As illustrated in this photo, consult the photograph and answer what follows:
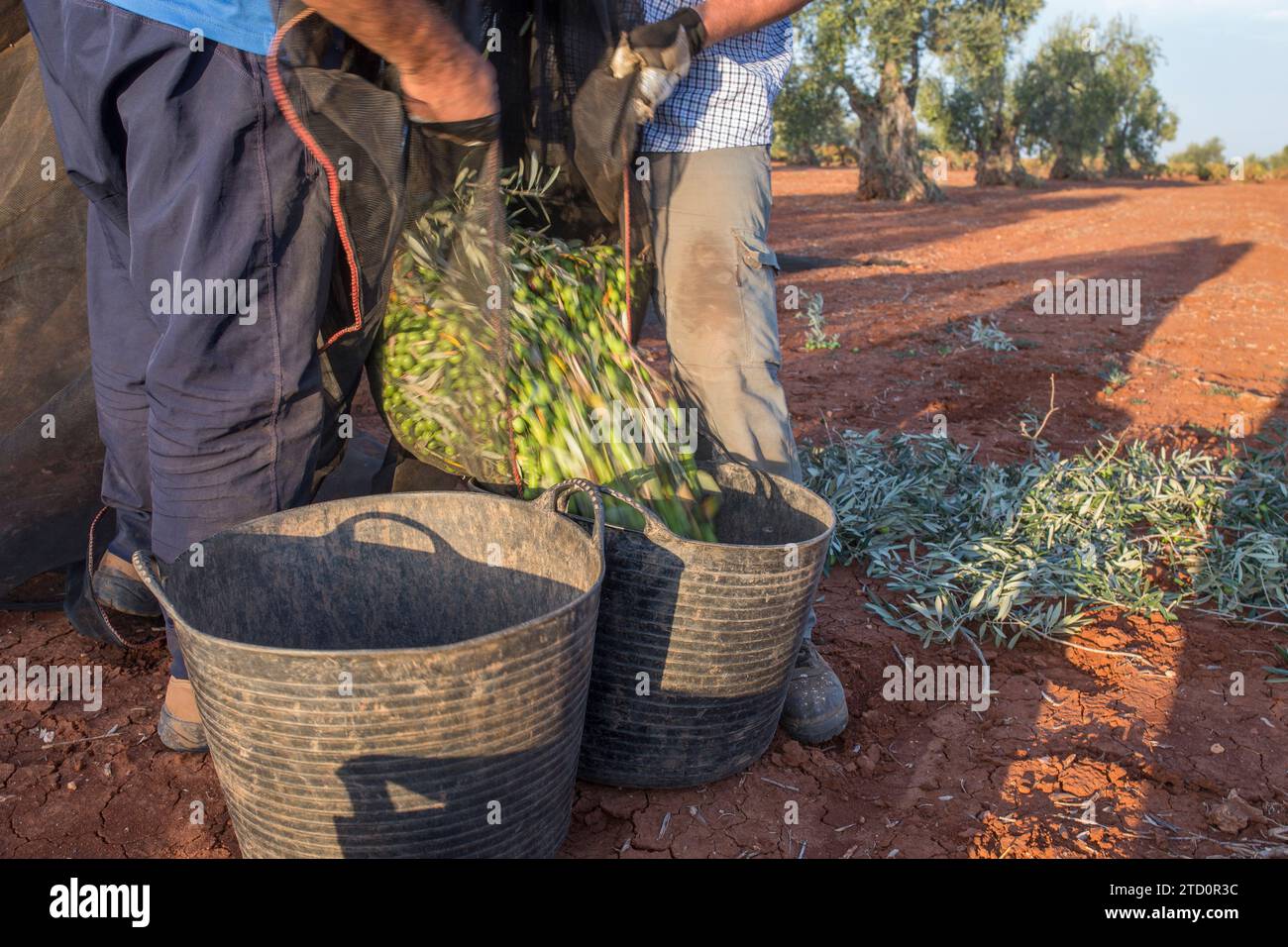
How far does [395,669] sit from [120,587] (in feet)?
5.33

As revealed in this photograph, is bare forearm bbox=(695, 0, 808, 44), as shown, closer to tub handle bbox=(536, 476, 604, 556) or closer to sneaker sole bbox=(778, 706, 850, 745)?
tub handle bbox=(536, 476, 604, 556)

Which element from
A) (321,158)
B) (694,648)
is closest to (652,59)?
(321,158)

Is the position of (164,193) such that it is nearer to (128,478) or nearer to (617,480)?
(128,478)

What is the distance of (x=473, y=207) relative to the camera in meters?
2.45

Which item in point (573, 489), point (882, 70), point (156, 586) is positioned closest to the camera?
point (156, 586)

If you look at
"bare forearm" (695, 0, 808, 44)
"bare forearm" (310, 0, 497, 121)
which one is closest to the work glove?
"bare forearm" (695, 0, 808, 44)

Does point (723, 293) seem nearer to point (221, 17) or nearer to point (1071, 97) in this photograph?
point (221, 17)

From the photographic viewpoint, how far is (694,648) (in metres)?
2.26

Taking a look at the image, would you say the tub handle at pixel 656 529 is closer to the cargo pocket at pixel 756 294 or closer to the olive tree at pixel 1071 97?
the cargo pocket at pixel 756 294

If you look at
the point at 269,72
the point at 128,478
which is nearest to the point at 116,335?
the point at 128,478

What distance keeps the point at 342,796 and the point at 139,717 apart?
130cm

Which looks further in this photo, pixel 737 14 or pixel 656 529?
pixel 737 14

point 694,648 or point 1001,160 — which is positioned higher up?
point 1001,160

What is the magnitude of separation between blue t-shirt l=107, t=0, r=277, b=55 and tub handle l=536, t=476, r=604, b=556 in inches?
43.7
